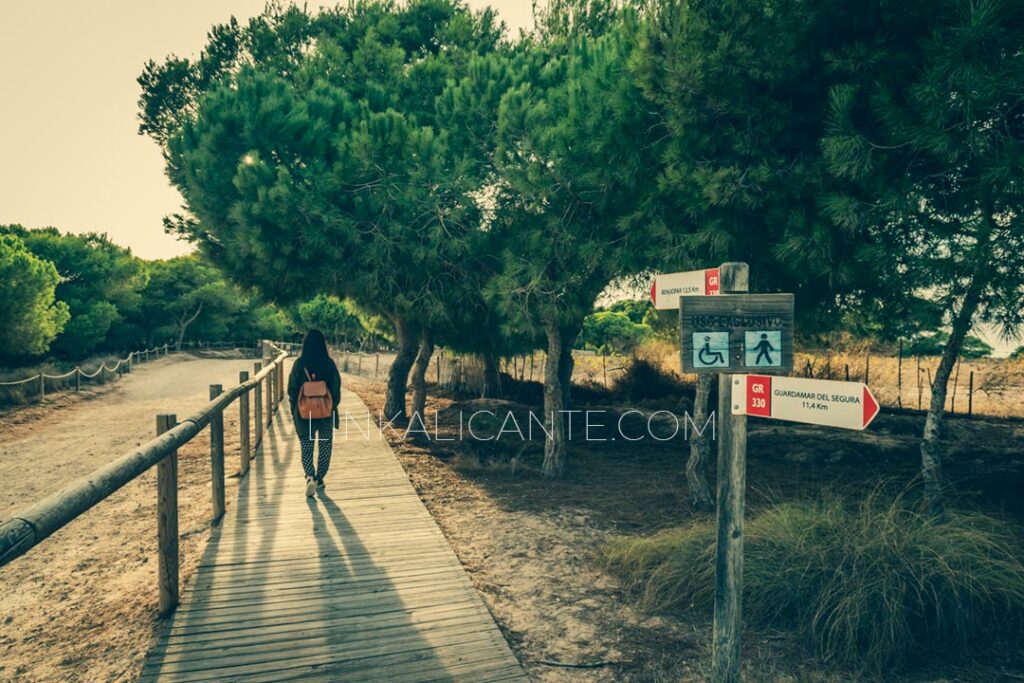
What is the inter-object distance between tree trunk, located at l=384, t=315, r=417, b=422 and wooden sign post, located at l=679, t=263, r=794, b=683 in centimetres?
1059

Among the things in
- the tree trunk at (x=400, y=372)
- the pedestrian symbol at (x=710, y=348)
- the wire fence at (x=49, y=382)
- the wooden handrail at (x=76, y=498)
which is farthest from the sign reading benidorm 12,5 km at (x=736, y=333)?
the wire fence at (x=49, y=382)

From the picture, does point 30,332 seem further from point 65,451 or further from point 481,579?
point 481,579

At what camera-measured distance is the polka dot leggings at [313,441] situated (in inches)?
269

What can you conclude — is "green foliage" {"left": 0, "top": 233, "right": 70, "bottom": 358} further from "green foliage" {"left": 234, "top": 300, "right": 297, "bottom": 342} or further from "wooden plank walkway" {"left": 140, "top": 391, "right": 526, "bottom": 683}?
"green foliage" {"left": 234, "top": 300, "right": 297, "bottom": 342}

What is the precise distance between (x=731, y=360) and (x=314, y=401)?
4893mm

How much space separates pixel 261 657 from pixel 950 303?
5469 millimetres

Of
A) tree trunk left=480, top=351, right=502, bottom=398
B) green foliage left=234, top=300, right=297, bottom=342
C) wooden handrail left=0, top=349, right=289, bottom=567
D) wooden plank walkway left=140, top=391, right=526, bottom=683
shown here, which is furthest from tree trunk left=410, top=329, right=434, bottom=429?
green foliage left=234, top=300, right=297, bottom=342

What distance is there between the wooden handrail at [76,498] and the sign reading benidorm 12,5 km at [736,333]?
2.62 metres

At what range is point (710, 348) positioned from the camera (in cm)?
302

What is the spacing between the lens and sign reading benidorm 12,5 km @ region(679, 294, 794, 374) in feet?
9.84

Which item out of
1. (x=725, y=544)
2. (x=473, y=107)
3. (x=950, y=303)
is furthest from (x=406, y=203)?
(x=725, y=544)

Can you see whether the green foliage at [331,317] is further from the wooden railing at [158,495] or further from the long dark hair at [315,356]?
the wooden railing at [158,495]

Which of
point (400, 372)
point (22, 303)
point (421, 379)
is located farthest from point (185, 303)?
point (421, 379)

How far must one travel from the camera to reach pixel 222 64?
51.1ft
